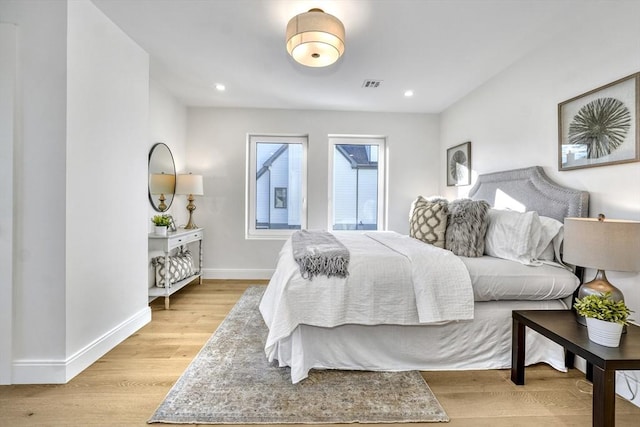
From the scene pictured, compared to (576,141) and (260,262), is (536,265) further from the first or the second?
(260,262)

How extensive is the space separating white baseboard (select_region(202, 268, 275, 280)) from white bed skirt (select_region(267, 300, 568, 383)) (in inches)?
89.6

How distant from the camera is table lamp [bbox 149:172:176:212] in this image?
10.7ft

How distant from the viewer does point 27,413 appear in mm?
1553

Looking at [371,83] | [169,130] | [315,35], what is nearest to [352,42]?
[315,35]

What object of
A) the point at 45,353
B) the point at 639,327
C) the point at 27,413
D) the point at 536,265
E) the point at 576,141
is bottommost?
the point at 27,413

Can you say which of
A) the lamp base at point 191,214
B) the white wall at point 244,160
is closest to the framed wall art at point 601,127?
the white wall at point 244,160

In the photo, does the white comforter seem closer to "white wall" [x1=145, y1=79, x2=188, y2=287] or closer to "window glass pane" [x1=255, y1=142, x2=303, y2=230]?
"white wall" [x1=145, y1=79, x2=188, y2=287]

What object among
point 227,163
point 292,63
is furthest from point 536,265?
point 227,163

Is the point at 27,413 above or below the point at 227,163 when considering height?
below

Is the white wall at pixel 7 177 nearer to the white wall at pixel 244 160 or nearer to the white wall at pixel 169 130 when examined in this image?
the white wall at pixel 169 130

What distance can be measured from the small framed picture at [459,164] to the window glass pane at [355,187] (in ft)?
3.35

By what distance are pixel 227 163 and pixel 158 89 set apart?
122 centimetres

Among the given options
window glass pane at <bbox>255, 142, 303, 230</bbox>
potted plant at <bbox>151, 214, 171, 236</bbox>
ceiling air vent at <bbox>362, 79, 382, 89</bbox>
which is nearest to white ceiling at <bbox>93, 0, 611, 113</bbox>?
ceiling air vent at <bbox>362, 79, 382, 89</bbox>

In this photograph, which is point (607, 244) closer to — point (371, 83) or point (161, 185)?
point (371, 83)
